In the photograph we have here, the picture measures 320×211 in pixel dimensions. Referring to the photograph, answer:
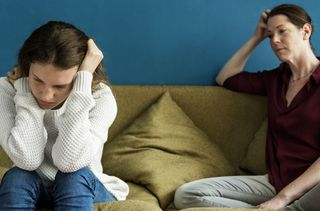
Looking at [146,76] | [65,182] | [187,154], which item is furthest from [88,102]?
[146,76]

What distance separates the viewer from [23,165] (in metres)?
1.71

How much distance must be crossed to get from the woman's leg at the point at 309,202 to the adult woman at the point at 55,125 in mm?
643

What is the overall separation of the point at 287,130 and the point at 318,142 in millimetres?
133

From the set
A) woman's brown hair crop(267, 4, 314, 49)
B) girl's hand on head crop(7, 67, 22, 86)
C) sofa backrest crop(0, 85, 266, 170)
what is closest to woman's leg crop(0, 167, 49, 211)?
girl's hand on head crop(7, 67, 22, 86)

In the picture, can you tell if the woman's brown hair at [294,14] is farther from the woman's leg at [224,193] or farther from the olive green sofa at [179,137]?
the woman's leg at [224,193]

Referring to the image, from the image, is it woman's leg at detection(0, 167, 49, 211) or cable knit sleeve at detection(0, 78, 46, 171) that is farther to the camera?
cable knit sleeve at detection(0, 78, 46, 171)

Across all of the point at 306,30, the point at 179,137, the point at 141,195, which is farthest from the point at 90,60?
the point at 306,30

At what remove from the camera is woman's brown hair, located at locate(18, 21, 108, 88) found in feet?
5.70

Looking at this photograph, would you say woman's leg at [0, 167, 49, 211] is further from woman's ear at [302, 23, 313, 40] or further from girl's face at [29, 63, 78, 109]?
woman's ear at [302, 23, 313, 40]

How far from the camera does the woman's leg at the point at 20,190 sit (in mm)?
1629

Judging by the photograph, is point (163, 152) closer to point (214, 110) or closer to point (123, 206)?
point (214, 110)

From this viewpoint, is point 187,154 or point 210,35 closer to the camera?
point 187,154

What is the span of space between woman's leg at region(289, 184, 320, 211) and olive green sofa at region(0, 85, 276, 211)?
51 cm

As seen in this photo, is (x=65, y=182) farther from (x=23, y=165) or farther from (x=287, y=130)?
(x=287, y=130)
